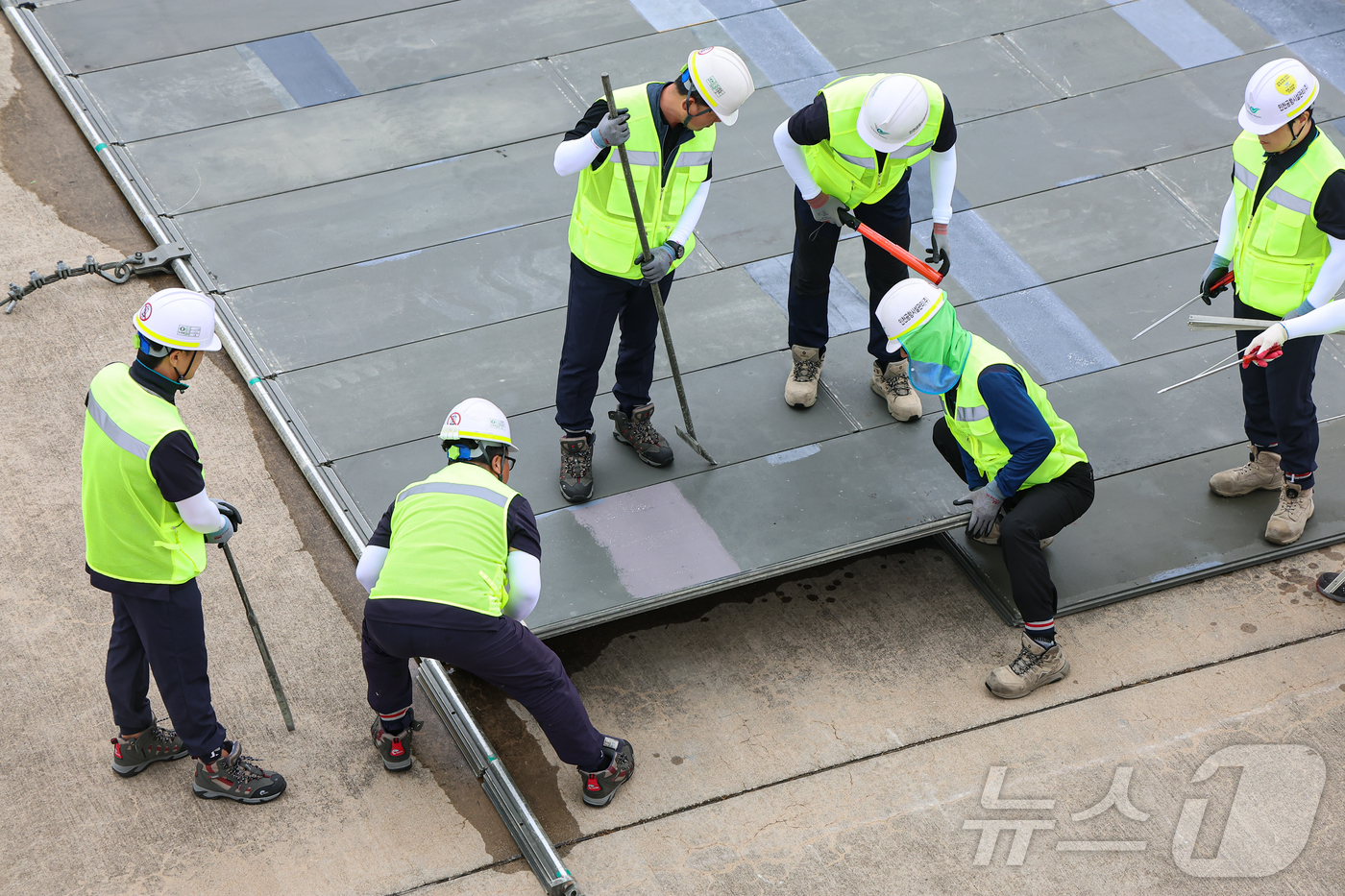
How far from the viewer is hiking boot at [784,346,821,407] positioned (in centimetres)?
632

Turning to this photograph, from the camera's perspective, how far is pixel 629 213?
5277 mm

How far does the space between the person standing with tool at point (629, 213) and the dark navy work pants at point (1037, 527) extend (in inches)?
70.8

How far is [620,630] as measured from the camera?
5.60 m

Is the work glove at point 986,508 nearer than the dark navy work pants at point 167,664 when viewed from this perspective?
No

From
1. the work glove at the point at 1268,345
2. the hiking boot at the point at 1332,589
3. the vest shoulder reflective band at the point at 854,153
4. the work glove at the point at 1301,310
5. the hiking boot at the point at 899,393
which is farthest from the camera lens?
the hiking boot at the point at 899,393

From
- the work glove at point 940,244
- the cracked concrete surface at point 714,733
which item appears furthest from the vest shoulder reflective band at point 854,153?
the cracked concrete surface at point 714,733

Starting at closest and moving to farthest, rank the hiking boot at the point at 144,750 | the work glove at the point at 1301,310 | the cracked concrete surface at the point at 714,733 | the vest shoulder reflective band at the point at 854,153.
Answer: the cracked concrete surface at the point at 714,733
the hiking boot at the point at 144,750
the work glove at the point at 1301,310
the vest shoulder reflective band at the point at 854,153

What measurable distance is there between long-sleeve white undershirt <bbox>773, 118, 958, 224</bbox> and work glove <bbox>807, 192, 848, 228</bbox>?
0.09 ft

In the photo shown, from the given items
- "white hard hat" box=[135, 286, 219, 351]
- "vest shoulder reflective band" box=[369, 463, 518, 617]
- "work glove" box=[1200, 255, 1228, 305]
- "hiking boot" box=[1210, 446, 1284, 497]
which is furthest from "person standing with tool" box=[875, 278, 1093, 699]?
"white hard hat" box=[135, 286, 219, 351]

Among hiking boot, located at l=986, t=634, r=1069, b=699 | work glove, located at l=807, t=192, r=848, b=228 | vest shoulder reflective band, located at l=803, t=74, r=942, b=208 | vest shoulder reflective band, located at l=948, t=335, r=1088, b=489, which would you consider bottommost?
hiking boot, located at l=986, t=634, r=1069, b=699

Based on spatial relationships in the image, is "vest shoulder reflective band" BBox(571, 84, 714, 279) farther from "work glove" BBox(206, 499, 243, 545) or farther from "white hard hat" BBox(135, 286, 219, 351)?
"work glove" BBox(206, 499, 243, 545)

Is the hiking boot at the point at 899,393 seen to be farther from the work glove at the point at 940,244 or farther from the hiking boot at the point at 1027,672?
the hiking boot at the point at 1027,672

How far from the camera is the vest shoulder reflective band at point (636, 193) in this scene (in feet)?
16.9

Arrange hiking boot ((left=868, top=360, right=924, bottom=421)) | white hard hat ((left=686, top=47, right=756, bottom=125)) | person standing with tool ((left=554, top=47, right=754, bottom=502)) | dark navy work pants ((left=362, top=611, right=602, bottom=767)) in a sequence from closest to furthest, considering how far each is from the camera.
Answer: dark navy work pants ((left=362, top=611, right=602, bottom=767)) < white hard hat ((left=686, top=47, right=756, bottom=125)) < person standing with tool ((left=554, top=47, right=754, bottom=502)) < hiking boot ((left=868, top=360, right=924, bottom=421))
